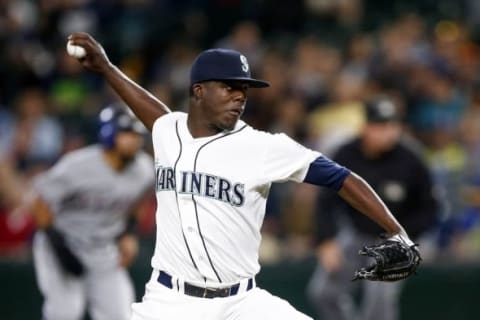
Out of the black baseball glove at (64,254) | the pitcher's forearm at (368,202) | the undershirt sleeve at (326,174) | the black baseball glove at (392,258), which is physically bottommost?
the black baseball glove at (64,254)

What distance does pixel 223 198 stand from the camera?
18.4 feet

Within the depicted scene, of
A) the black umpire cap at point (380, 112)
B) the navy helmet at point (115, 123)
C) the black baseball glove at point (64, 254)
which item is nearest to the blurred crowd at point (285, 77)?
the black umpire cap at point (380, 112)

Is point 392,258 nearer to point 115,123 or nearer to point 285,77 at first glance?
point 115,123

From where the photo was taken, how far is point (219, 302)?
5.59 meters

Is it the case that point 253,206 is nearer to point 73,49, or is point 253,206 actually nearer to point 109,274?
point 73,49

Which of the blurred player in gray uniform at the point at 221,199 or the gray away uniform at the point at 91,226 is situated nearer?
the blurred player in gray uniform at the point at 221,199

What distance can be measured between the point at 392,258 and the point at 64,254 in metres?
3.74

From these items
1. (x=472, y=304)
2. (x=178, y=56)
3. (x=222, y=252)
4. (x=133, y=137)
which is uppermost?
(x=178, y=56)

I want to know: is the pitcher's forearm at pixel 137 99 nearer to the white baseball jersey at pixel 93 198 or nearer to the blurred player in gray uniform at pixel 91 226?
the blurred player in gray uniform at pixel 91 226

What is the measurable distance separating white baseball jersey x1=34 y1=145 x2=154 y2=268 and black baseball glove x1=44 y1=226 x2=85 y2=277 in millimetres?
42

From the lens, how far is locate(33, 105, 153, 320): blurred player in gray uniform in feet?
27.4

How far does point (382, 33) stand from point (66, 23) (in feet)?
12.1

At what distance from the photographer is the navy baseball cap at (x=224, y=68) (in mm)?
5590

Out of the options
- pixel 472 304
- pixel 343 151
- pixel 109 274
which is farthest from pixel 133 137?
pixel 472 304
